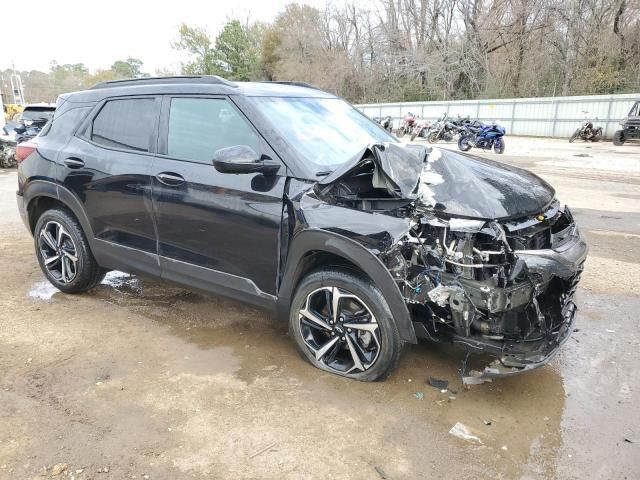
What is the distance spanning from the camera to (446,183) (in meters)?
2.93

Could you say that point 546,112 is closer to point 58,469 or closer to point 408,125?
point 408,125

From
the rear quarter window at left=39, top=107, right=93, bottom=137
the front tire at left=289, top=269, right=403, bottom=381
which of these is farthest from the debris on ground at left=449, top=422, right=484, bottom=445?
the rear quarter window at left=39, top=107, right=93, bottom=137

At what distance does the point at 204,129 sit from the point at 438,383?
236 cm

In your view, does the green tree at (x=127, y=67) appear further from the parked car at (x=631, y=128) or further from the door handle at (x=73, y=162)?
the door handle at (x=73, y=162)

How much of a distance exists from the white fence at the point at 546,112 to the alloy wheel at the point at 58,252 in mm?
23272

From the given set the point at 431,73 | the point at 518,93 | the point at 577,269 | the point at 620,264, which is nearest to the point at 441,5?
the point at 431,73

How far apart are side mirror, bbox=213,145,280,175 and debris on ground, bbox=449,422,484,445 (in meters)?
1.84

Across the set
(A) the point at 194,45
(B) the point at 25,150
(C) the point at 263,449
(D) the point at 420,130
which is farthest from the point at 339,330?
(A) the point at 194,45

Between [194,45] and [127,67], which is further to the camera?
[127,67]

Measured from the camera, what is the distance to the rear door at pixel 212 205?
326 cm

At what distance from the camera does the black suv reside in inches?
107

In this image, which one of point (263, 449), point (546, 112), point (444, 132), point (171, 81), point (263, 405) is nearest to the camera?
point (263, 449)

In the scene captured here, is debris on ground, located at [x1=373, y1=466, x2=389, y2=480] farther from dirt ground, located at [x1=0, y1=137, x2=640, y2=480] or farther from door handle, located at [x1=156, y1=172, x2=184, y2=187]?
door handle, located at [x1=156, y1=172, x2=184, y2=187]

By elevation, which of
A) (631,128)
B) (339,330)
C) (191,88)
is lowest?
(339,330)
